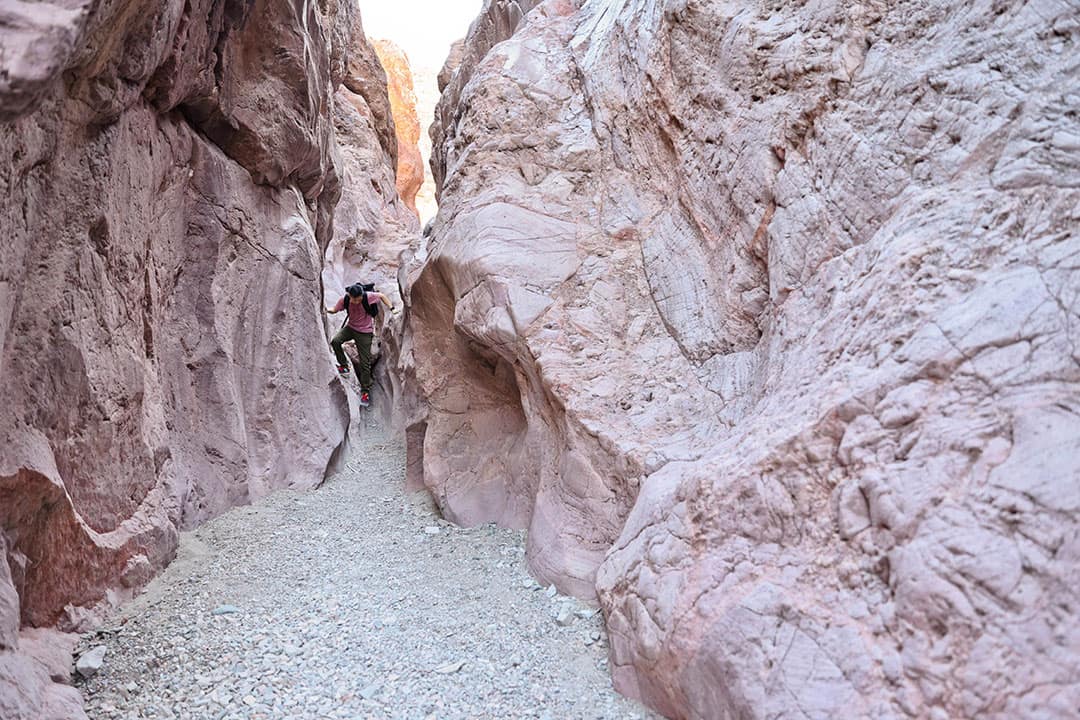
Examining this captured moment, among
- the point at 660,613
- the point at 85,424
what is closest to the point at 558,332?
the point at 660,613

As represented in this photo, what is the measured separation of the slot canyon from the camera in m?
2.32

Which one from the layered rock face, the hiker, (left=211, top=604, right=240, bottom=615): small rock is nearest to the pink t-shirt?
the hiker

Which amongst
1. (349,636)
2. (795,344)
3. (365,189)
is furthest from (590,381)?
(365,189)

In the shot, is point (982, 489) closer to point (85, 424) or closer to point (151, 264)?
point (85, 424)

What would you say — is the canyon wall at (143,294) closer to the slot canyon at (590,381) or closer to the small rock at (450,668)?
the slot canyon at (590,381)

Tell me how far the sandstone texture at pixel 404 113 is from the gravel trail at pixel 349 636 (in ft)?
64.3

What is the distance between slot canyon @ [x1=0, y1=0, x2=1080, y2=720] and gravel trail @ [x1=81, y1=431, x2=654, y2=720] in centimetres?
3

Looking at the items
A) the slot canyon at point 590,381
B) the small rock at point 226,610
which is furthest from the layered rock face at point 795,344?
the small rock at point 226,610

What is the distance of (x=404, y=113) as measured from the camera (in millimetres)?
24922

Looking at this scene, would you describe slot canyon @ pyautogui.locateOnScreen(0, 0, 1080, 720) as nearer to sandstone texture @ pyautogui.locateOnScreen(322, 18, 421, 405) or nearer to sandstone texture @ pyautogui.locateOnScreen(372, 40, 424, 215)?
sandstone texture @ pyautogui.locateOnScreen(322, 18, 421, 405)

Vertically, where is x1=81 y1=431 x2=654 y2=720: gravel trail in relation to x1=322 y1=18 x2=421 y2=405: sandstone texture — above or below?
below

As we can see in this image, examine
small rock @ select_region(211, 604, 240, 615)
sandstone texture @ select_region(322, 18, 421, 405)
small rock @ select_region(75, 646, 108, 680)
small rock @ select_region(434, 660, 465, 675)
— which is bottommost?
small rock @ select_region(434, 660, 465, 675)

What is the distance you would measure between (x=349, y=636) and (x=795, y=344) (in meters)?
2.80

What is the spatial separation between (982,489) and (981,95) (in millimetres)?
1803
